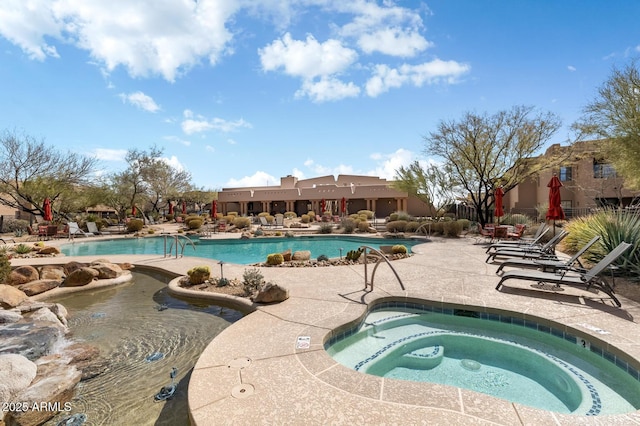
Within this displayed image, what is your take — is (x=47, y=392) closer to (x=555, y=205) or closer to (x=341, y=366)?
(x=341, y=366)

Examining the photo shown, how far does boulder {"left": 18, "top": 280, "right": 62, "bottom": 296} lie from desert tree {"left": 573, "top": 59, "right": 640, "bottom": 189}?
16853 millimetres

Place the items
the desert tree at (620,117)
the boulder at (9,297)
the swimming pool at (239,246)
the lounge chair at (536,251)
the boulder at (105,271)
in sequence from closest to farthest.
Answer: the boulder at (9,297), the lounge chair at (536,251), the boulder at (105,271), the desert tree at (620,117), the swimming pool at (239,246)

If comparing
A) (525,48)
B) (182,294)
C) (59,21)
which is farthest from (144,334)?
(525,48)

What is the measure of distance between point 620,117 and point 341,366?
1342 cm

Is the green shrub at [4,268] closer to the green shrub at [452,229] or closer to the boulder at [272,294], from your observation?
the boulder at [272,294]

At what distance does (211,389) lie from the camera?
107 inches

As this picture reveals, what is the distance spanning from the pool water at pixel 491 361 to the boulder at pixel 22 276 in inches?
316

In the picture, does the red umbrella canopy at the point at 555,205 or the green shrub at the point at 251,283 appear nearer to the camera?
the green shrub at the point at 251,283

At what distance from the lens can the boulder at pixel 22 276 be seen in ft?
23.7

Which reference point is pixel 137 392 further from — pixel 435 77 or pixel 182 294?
pixel 435 77

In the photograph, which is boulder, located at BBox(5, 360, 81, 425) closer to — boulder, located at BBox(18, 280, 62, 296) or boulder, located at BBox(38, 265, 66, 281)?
boulder, located at BBox(18, 280, 62, 296)

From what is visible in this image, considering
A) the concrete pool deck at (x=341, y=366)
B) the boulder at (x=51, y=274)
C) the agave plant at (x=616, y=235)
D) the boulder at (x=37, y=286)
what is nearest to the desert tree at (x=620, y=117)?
the agave plant at (x=616, y=235)

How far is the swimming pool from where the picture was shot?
43.7ft

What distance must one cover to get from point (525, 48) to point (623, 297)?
8.49m
